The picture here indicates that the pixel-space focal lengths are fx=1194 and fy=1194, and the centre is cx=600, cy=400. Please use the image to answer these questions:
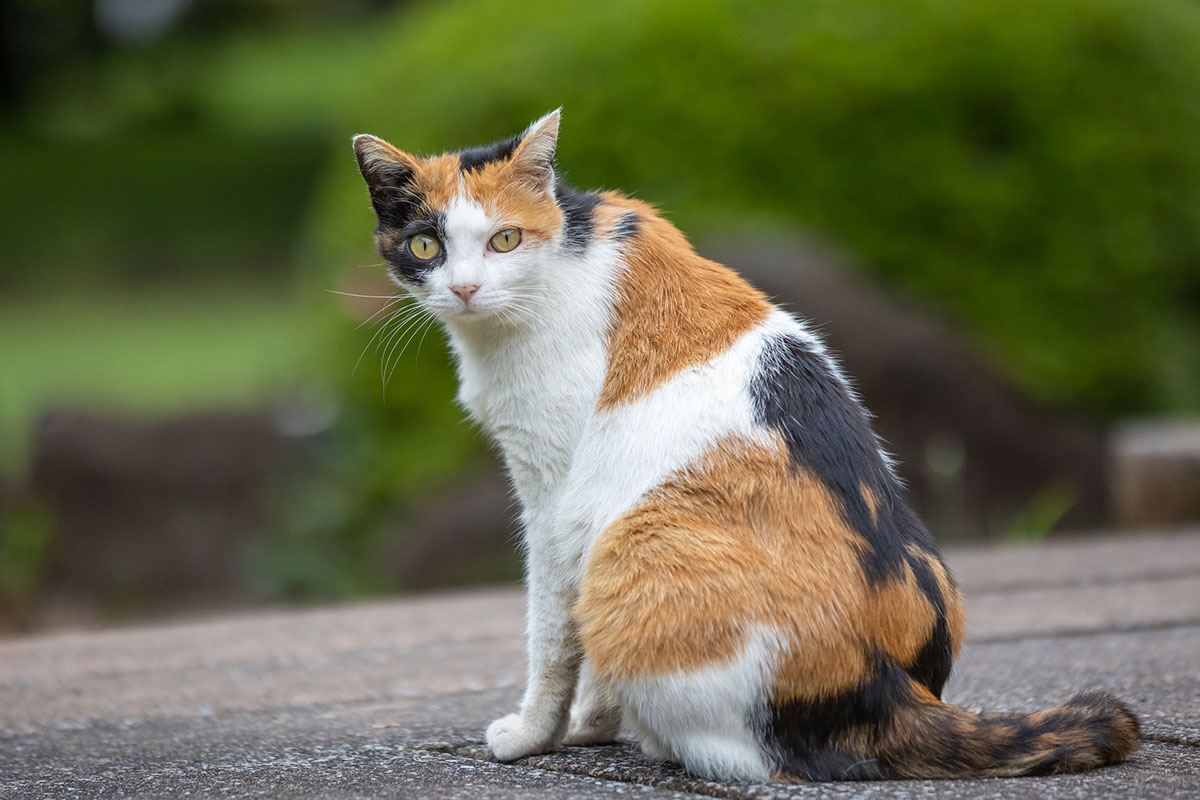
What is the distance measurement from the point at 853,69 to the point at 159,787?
515 cm

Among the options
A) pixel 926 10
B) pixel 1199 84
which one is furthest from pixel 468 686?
pixel 1199 84

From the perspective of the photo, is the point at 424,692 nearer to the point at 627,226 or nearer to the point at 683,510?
the point at 683,510

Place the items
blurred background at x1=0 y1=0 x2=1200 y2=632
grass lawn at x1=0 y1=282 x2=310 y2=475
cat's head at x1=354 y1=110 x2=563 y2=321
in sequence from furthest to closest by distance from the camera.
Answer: grass lawn at x1=0 y1=282 x2=310 y2=475 < blurred background at x1=0 y1=0 x2=1200 y2=632 < cat's head at x1=354 y1=110 x2=563 y2=321

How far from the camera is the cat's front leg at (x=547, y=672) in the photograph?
2.39 m

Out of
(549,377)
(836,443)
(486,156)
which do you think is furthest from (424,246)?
(836,443)

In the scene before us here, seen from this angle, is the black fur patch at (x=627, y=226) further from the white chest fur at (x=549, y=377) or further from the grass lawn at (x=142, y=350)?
the grass lawn at (x=142, y=350)

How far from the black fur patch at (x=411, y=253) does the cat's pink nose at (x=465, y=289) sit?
0.36 ft

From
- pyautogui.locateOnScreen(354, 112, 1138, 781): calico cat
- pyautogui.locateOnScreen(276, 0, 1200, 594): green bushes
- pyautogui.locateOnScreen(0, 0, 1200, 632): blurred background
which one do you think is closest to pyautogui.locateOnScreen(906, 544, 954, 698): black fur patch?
pyautogui.locateOnScreen(354, 112, 1138, 781): calico cat

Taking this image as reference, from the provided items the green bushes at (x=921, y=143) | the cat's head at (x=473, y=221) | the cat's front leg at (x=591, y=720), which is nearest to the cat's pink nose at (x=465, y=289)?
the cat's head at (x=473, y=221)

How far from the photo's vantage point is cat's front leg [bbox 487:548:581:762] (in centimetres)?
239

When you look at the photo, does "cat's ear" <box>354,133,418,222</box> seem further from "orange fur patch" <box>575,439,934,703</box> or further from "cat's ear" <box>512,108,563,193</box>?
"orange fur patch" <box>575,439,934,703</box>

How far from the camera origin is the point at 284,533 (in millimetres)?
6145

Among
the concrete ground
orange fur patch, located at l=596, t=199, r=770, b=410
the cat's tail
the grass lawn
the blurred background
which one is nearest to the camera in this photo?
the cat's tail

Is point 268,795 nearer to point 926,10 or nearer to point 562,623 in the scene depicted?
point 562,623
